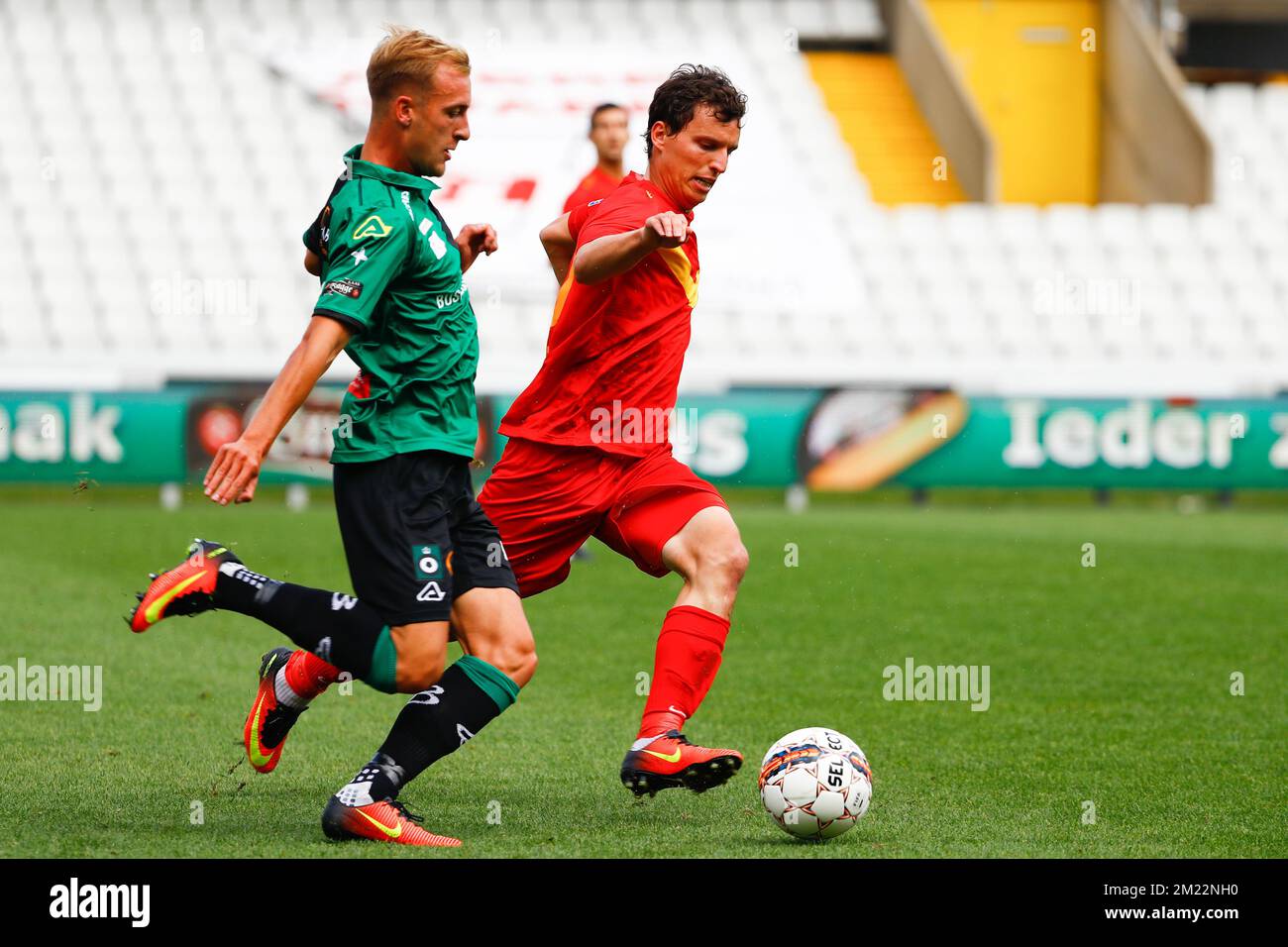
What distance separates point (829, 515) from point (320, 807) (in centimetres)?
1182

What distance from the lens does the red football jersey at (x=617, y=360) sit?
5223mm

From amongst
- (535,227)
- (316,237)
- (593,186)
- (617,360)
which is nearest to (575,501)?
(617,360)

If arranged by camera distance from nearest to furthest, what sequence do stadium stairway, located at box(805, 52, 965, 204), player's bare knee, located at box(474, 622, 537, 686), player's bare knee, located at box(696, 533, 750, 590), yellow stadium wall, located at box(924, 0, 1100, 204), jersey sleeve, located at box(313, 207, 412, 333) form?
jersey sleeve, located at box(313, 207, 412, 333) → player's bare knee, located at box(474, 622, 537, 686) → player's bare knee, located at box(696, 533, 750, 590) → stadium stairway, located at box(805, 52, 965, 204) → yellow stadium wall, located at box(924, 0, 1100, 204)

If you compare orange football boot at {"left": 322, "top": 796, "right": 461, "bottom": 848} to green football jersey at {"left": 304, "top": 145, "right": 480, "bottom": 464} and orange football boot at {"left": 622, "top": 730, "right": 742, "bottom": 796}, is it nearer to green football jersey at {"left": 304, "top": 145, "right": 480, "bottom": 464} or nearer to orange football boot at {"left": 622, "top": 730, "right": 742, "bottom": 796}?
orange football boot at {"left": 622, "top": 730, "right": 742, "bottom": 796}

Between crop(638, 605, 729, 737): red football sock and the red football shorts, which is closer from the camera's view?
crop(638, 605, 729, 737): red football sock

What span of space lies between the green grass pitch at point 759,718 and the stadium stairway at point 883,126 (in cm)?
1245

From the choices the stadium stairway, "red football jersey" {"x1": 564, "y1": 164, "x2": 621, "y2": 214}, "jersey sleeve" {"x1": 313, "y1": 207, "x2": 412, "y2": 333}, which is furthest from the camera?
the stadium stairway

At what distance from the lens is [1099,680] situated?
24.5 feet

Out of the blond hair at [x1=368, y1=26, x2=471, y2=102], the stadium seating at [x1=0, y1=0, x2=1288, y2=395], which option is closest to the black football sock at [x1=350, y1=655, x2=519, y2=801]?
the blond hair at [x1=368, y1=26, x2=471, y2=102]

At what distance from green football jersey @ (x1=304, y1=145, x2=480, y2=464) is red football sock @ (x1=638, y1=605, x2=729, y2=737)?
890 millimetres

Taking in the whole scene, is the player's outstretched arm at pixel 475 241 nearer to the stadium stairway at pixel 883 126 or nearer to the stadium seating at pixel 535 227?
the stadium seating at pixel 535 227

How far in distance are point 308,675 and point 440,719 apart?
1.98ft

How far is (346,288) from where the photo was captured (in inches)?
164

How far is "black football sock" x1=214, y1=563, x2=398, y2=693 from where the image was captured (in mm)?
4305
